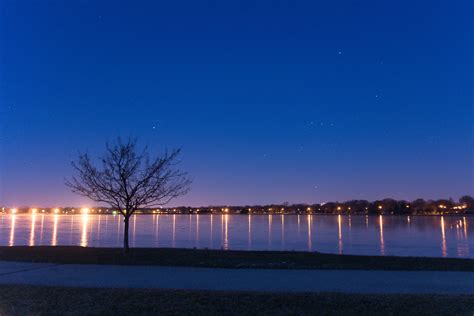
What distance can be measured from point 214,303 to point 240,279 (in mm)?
3181

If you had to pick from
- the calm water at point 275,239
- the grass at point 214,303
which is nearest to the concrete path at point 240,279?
the grass at point 214,303

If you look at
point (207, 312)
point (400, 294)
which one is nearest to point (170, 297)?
point (207, 312)

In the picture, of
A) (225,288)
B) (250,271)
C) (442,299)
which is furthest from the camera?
(250,271)

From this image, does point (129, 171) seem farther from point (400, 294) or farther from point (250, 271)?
point (400, 294)

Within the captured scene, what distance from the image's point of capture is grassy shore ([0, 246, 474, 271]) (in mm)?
14469

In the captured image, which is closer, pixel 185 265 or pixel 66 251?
pixel 185 265

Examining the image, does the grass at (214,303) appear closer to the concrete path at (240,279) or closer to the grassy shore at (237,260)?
the concrete path at (240,279)

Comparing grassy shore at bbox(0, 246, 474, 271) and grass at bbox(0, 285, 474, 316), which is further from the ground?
grassy shore at bbox(0, 246, 474, 271)

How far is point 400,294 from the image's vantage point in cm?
955

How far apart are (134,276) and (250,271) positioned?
3085 mm

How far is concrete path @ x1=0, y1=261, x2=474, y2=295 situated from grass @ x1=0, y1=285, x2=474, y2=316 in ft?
3.71

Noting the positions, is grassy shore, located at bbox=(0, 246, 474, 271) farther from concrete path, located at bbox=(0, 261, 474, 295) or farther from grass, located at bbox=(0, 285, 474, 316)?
grass, located at bbox=(0, 285, 474, 316)

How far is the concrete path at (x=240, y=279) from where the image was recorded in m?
10.6

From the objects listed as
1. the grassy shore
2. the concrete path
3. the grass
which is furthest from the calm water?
the grass
